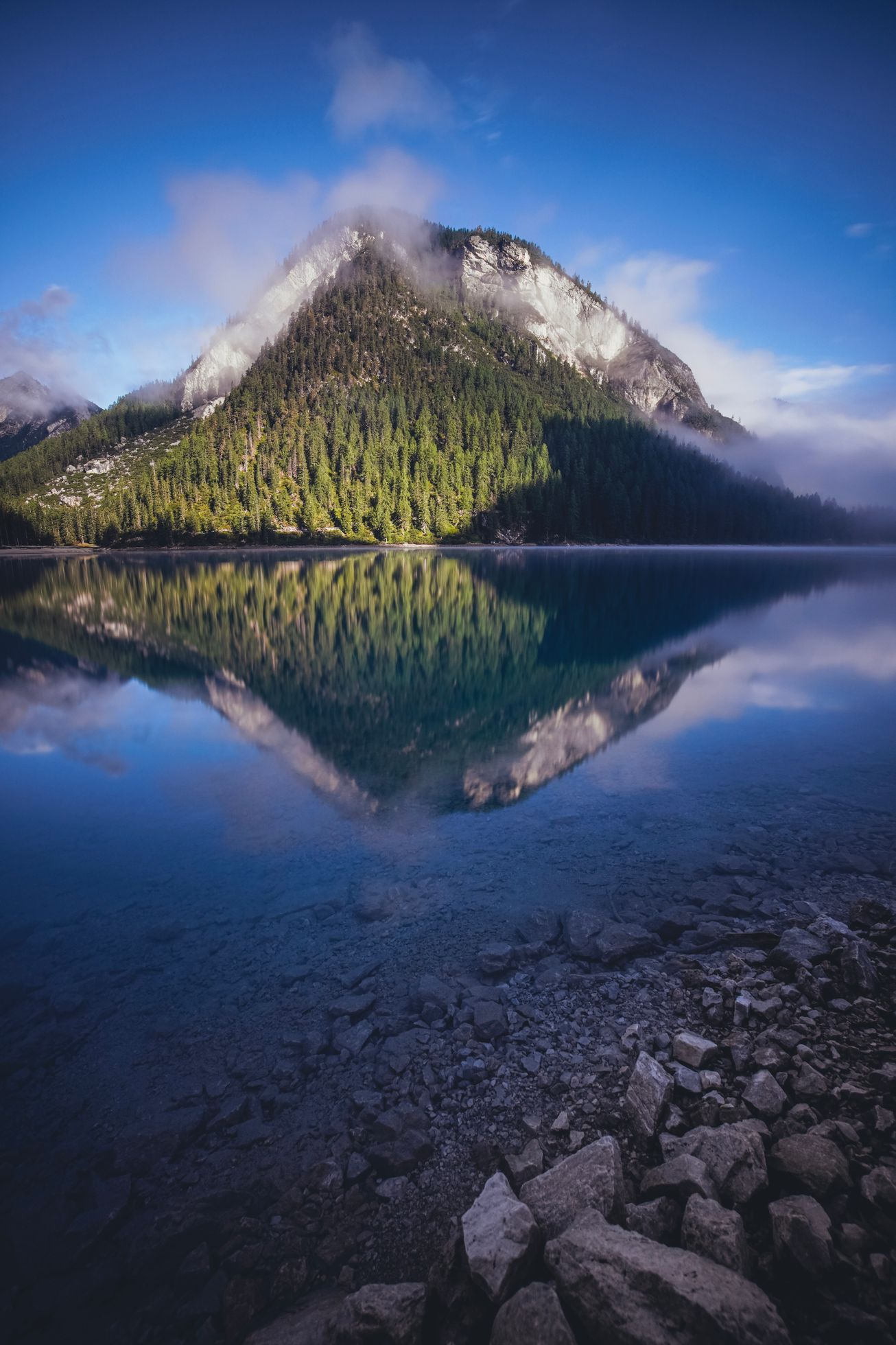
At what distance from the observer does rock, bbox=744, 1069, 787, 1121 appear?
4.77m

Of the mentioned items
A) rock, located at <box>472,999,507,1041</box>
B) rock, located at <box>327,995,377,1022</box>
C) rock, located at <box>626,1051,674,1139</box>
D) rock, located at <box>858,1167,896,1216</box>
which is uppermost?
rock, located at <box>858,1167,896,1216</box>

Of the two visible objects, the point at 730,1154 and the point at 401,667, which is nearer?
the point at 730,1154

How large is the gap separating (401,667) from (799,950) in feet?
64.1

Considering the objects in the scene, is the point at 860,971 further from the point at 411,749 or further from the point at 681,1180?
the point at 411,749

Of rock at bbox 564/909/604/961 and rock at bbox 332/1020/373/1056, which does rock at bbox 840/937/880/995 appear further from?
rock at bbox 332/1020/373/1056

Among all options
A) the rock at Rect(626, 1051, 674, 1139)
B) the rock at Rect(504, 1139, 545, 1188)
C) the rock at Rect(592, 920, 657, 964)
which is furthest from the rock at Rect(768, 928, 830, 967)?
the rock at Rect(504, 1139, 545, 1188)

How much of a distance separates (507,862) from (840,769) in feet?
30.4

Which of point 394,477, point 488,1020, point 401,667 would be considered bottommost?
point 488,1020

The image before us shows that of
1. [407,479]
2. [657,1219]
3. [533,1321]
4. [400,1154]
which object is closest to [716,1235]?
[657,1219]

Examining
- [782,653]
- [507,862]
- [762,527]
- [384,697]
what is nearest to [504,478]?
[762,527]

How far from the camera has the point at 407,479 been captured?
130375mm

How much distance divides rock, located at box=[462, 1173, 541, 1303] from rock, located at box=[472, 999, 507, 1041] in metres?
2.20

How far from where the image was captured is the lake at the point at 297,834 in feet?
17.8

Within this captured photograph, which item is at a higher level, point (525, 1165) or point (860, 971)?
point (860, 971)
